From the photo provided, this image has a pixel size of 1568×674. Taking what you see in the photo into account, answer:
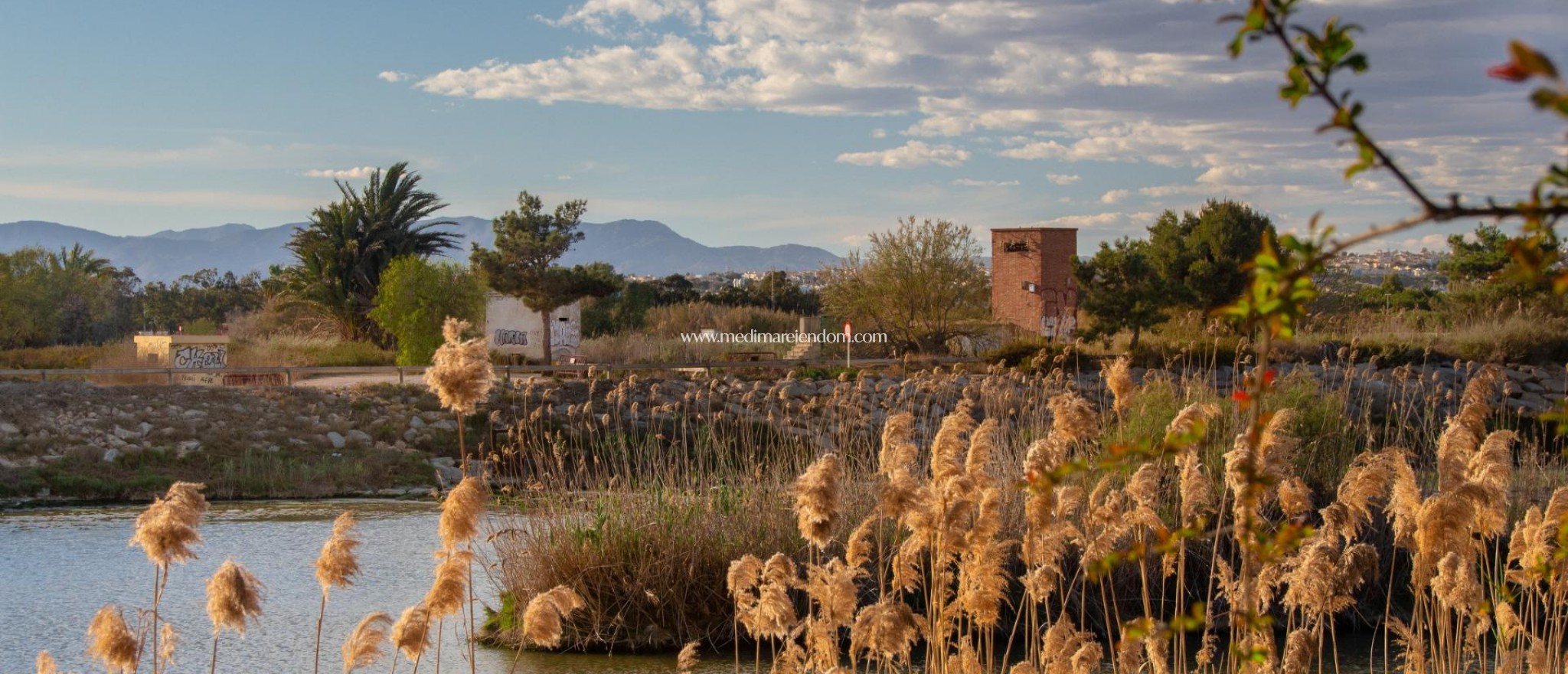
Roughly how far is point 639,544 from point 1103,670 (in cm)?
255

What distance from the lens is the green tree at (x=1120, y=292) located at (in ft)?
76.6

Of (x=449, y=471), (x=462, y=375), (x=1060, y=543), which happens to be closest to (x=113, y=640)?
(x=462, y=375)

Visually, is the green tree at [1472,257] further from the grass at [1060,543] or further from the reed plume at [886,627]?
the reed plume at [886,627]

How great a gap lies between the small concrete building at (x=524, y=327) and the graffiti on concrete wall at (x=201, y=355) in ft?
18.0

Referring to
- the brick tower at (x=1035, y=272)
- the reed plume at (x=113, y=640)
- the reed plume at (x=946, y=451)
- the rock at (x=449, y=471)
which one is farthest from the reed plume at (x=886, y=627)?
the brick tower at (x=1035, y=272)

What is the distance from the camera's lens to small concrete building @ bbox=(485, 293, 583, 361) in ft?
96.9

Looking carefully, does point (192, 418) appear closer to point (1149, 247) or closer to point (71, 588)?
point (71, 588)

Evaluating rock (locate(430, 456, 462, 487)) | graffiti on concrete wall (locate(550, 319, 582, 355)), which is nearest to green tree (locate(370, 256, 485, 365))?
graffiti on concrete wall (locate(550, 319, 582, 355))

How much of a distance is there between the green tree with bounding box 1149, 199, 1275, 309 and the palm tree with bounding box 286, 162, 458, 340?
731 inches

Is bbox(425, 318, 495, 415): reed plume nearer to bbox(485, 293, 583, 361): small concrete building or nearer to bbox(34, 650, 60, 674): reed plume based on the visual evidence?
bbox(34, 650, 60, 674): reed plume

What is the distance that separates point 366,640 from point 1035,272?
31.0 meters

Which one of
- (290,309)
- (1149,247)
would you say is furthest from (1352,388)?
(290,309)

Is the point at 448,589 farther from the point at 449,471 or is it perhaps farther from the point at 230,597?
the point at 449,471

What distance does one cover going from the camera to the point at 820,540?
3.21m
